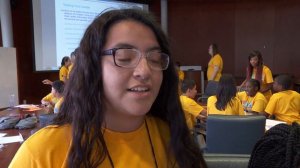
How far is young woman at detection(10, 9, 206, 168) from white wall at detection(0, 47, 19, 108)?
5.18 metres

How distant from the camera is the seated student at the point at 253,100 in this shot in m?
3.65

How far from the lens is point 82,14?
6.55 m

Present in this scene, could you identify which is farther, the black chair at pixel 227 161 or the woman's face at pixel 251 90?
the woman's face at pixel 251 90

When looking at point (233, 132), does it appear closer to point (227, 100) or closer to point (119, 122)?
point (227, 100)

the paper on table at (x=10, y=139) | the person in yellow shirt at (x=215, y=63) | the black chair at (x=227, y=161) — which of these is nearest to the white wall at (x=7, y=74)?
the paper on table at (x=10, y=139)

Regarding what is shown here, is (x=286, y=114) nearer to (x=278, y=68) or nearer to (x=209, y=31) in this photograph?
(x=278, y=68)

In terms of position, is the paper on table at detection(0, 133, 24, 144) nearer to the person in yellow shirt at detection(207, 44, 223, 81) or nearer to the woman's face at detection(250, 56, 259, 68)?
the woman's face at detection(250, 56, 259, 68)

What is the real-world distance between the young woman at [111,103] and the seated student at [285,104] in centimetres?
280

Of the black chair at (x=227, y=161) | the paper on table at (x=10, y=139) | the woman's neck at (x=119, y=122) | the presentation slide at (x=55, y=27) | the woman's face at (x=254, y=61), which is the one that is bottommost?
the paper on table at (x=10, y=139)

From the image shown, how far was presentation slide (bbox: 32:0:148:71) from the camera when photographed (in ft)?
20.4

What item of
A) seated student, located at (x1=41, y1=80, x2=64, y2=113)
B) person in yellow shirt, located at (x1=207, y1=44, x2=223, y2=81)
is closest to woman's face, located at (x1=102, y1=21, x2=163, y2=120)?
seated student, located at (x1=41, y1=80, x2=64, y2=113)

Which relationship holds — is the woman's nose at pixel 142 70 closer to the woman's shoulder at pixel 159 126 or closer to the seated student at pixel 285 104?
the woman's shoulder at pixel 159 126

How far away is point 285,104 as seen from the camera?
11.7 feet

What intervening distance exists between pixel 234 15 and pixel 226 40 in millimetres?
730
